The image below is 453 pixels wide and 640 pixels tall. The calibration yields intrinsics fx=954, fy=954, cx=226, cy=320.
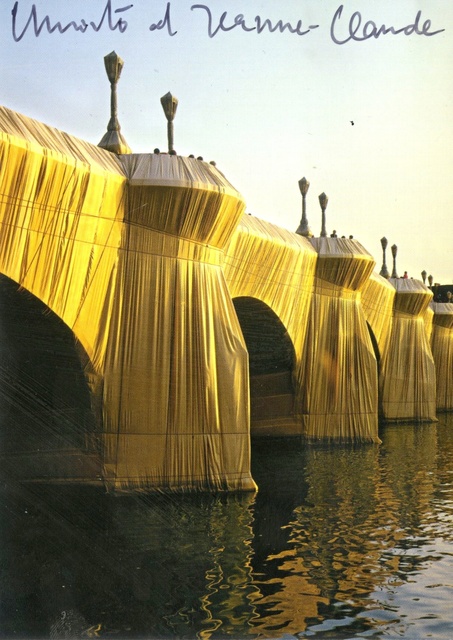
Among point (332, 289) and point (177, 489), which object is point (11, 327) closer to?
point (177, 489)

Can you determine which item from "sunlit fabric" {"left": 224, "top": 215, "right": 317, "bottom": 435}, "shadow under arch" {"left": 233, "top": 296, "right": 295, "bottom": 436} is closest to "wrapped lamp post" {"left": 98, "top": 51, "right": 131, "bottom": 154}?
"sunlit fabric" {"left": 224, "top": 215, "right": 317, "bottom": 435}

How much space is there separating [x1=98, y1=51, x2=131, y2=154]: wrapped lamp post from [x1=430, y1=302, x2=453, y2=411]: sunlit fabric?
124 ft

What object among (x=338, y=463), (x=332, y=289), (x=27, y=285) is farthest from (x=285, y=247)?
(x=27, y=285)

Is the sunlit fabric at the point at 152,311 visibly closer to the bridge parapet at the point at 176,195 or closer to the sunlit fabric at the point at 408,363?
the bridge parapet at the point at 176,195

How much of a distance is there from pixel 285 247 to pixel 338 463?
616 cm

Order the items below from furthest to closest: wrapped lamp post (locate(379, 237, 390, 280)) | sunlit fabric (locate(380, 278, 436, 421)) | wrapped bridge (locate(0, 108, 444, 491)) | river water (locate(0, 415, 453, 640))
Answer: wrapped lamp post (locate(379, 237, 390, 280)), sunlit fabric (locate(380, 278, 436, 421)), wrapped bridge (locate(0, 108, 444, 491)), river water (locate(0, 415, 453, 640))

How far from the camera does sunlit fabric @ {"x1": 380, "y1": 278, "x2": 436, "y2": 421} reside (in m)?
41.5

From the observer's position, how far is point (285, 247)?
26406 millimetres

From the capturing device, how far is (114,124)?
1736 cm

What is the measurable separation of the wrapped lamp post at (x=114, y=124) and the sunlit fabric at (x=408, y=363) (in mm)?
25939

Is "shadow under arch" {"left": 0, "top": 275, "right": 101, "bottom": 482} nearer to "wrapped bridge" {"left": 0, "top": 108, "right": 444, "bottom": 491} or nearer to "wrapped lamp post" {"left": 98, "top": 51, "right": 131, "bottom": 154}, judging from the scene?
"wrapped bridge" {"left": 0, "top": 108, "right": 444, "bottom": 491}

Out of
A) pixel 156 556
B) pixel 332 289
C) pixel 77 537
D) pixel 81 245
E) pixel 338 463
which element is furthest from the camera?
pixel 332 289

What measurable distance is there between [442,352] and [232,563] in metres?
42.6

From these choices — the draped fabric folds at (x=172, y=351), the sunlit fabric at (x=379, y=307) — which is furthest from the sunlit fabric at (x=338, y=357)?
the draped fabric folds at (x=172, y=351)
